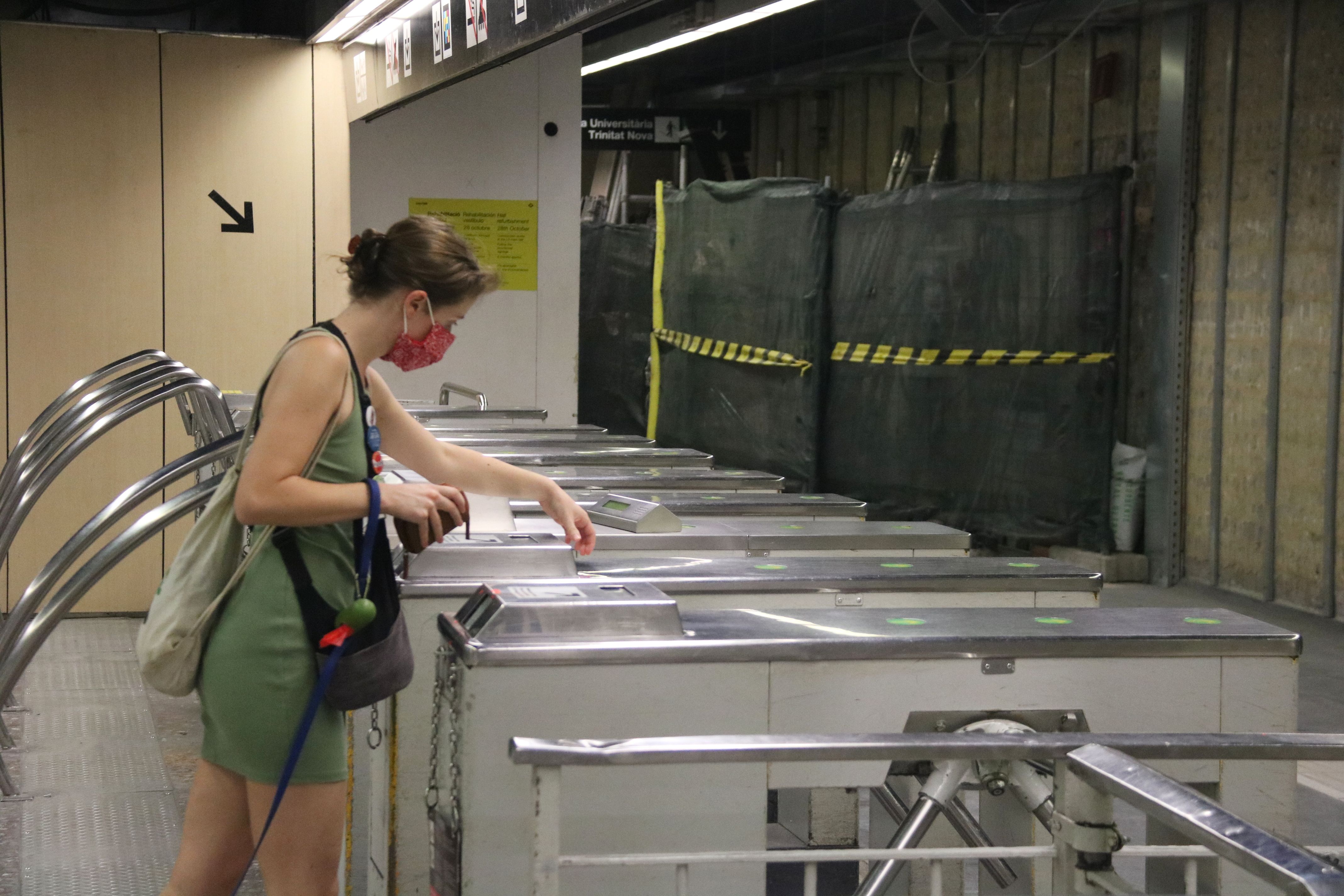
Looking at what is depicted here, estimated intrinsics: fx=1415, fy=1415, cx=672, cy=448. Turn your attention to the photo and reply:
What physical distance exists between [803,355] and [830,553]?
4.62 meters

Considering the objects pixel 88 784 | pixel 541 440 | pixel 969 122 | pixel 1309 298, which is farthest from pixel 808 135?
pixel 88 784

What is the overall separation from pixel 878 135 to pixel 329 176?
4.95 meters

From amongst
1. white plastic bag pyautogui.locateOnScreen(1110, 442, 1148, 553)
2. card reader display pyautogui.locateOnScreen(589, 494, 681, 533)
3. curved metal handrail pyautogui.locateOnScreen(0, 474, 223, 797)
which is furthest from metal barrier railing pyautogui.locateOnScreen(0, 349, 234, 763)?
white plastic bag pyautogui.locateOnScreen(1110, 442, 1148, 553)

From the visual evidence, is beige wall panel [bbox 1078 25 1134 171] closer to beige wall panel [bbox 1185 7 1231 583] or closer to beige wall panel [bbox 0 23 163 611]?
beige wall panel [bbox 1185 7 1231 583]

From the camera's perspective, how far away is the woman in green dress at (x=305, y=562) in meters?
1.91

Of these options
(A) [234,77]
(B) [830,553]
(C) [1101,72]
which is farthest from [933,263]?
(B) [830,553]

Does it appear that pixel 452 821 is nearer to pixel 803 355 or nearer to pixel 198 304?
pixel 198 304

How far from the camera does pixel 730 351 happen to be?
8188mm

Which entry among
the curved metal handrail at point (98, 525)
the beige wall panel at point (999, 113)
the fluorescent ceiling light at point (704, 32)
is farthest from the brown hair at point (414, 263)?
the beige wall panel at point (999, 113)

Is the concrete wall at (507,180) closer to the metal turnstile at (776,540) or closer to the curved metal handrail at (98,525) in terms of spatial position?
the curved metal handrail at (98,525)

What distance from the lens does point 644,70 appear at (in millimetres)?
11977

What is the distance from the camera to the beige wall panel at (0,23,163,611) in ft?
19.0

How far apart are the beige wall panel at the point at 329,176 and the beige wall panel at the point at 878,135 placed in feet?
15.2

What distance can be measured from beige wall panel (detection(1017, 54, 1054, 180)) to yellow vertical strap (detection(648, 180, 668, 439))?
2.22 metres
